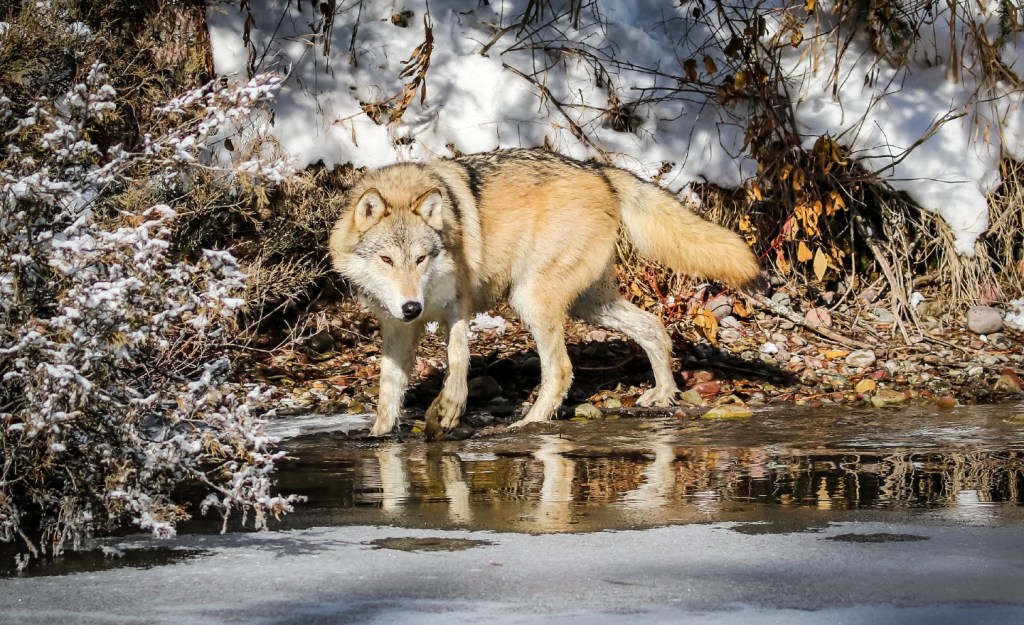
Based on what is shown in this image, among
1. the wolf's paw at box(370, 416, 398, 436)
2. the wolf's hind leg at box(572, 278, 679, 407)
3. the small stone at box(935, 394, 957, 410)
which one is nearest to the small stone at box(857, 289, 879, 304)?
the small stone at box(935, 394, 957, 410)

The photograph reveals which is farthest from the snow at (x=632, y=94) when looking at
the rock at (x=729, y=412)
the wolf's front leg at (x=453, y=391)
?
the rock at (x=729, y=412)

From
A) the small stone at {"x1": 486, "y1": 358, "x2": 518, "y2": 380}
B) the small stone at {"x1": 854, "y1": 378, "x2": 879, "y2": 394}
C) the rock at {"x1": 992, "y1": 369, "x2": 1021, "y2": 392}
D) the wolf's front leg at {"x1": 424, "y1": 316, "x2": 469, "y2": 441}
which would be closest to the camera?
the wolf's front leg at {"x1": 424, "y1": 316, "x2": 469, "y2": 441}

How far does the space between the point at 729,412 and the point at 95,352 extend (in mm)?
4882

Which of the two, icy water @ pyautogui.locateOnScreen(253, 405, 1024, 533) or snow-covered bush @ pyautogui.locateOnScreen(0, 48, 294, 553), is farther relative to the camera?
icy water @ pyautogui.locateOnScreen(253, 405, 1024, 533)

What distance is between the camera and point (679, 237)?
27.0ft

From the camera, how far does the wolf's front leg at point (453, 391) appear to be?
23.4ft

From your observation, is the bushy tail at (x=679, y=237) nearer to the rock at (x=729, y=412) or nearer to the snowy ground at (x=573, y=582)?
the rock at (x=729, y=412)

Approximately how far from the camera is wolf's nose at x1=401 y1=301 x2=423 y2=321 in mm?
6895

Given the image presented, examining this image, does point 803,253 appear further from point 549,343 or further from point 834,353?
point 549,343

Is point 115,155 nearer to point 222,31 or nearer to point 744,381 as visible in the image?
point 744,381

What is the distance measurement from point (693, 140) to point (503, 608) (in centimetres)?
810

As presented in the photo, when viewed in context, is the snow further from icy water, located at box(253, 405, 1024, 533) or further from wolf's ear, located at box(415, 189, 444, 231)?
icy water, located at box(253, 405, 1024, 533)

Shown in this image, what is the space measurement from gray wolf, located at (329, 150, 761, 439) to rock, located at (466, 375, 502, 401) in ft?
2.17

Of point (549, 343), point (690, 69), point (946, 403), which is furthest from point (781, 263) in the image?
point (549, 343)
